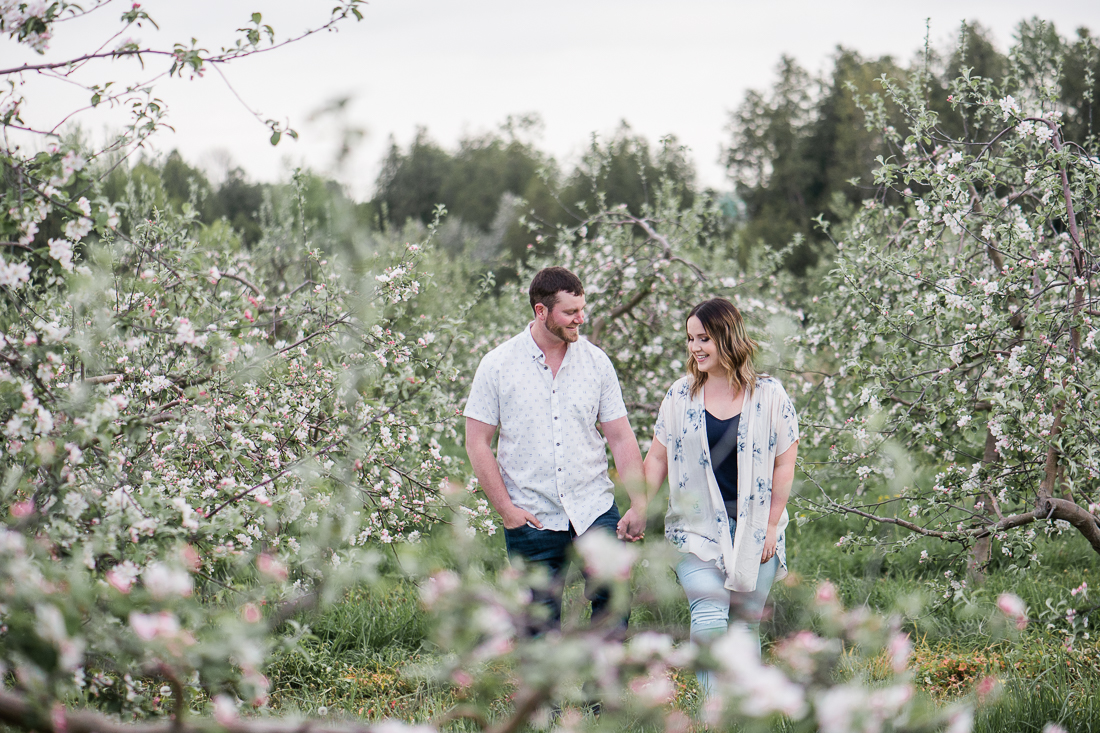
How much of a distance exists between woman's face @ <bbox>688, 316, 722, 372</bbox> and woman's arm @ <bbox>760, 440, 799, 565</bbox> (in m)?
0.48

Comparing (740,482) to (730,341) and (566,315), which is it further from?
(566,315)

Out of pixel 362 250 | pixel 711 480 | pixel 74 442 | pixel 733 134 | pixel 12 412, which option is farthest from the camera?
pixel 733 134

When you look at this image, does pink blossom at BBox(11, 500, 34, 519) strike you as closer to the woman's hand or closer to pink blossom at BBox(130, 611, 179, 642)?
pink blossom at BBox(130, 611, 179, 642)

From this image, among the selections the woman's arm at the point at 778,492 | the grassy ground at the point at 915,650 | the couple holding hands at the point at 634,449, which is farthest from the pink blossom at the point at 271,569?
the woman's arm at the point at 778,492

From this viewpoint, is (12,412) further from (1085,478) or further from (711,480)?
(1085,478)

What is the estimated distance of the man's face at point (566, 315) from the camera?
3.43 m

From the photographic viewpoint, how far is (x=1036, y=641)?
13.1ft

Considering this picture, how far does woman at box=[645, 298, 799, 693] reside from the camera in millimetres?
3172

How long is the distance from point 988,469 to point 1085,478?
46 cm

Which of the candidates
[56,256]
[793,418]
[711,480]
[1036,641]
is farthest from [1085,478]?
[56,256]

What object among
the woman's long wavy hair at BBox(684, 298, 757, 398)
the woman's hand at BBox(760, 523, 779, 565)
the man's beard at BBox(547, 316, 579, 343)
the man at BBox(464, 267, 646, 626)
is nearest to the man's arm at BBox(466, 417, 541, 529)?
the man at BBox(464, 267, 646, 626)

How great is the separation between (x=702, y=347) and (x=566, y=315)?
612 mm

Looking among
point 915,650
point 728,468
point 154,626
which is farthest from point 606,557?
point 915,650

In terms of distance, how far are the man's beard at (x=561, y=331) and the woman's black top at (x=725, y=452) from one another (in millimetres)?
704
